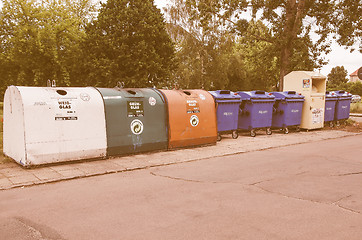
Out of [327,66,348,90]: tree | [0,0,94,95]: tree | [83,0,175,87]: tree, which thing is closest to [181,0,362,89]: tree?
[83,0,175,87]: tree

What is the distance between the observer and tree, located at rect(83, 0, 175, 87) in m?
23.0

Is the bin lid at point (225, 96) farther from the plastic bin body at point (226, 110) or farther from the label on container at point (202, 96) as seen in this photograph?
the label on container at point (202, 96)

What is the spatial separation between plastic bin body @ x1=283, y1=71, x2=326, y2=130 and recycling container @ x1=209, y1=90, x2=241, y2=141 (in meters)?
3.50

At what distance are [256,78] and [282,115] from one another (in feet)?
106

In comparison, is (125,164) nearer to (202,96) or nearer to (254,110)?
(202,96)

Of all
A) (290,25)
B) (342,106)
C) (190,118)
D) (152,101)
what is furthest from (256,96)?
(290,25)

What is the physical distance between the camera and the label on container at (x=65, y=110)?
6.20 m

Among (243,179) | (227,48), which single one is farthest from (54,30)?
(243,179)

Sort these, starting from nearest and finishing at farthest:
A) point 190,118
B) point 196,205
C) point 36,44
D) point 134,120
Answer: point 196,205 < point 134,120 < point 190,118 < point 36,44

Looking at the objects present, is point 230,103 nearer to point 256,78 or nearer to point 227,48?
point 227,48

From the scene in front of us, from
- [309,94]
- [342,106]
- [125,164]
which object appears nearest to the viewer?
[125,164]

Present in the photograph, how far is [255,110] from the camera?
1088cm

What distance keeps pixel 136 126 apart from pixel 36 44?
2199 centimetres

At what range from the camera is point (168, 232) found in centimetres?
339
